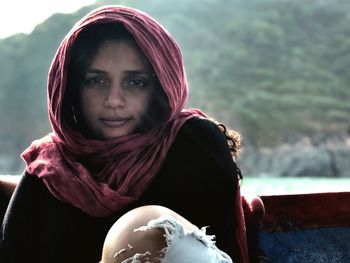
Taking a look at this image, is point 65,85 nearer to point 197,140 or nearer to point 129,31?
point 129,31

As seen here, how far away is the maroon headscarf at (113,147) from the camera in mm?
1434

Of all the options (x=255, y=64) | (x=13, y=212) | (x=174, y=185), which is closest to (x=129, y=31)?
→ (x=174, y=185)

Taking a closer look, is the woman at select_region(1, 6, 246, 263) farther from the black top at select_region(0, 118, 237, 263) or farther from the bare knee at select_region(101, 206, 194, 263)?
the bare knee at select_region(101, 206, 194, 263)

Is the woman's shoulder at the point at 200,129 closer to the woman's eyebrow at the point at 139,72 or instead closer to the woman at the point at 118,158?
the woman at the point at 118,158

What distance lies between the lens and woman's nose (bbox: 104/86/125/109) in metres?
1.45

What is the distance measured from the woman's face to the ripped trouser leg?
48 cm

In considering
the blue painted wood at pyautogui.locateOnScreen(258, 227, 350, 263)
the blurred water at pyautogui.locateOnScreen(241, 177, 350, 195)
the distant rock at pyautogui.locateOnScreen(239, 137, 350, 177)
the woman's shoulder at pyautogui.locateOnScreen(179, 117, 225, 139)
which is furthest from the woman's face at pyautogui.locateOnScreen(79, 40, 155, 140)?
the distant rock at pyautogui.locateOnScreen(239, 137, 350, 177)

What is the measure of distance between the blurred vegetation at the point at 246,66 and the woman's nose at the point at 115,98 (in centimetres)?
2797

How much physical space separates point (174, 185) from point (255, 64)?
37.1 m

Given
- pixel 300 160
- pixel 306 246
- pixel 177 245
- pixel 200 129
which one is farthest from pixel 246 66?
pixel 177 245

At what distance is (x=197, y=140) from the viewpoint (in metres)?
1.50

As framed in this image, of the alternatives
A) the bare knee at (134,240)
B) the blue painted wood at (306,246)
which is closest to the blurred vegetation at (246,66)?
the blue painted wood at (306,246)

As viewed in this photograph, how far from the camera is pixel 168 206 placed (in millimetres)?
1469

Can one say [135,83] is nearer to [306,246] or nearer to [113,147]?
[113,147]
